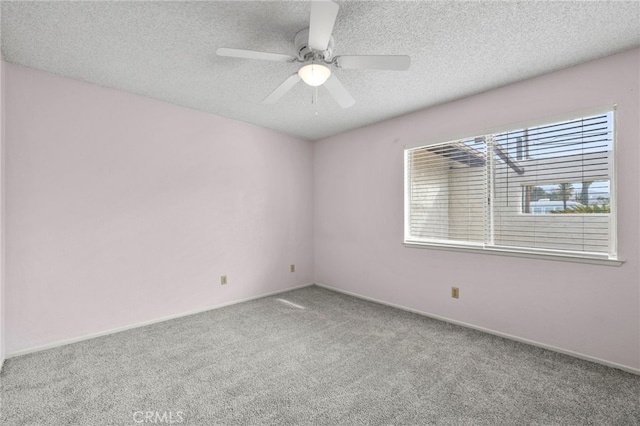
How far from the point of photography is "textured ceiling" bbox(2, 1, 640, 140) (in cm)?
171

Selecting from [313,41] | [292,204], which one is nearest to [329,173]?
[292,204]

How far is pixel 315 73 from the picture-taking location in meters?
1.93

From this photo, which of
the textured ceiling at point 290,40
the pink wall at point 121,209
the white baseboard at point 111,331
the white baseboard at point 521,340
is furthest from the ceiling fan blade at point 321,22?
the white baseboard at point 111,331

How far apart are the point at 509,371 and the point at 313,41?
2.62 m

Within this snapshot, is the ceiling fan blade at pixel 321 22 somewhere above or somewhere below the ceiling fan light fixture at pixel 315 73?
above

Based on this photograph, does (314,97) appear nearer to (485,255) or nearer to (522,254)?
(485,255)

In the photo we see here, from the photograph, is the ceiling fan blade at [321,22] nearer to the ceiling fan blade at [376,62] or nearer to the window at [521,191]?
the ceiling fan blade at [376,62]

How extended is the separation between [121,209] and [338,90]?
2.36 m

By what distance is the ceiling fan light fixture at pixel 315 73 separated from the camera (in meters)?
1.89

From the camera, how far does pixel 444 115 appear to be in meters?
3.17

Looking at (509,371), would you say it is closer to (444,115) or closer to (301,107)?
(444,115)

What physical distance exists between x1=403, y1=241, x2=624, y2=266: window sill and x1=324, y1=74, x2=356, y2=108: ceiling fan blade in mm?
1853

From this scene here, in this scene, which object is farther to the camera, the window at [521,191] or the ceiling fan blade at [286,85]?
the window at [521,191]

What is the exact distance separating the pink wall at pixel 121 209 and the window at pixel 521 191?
215cm
